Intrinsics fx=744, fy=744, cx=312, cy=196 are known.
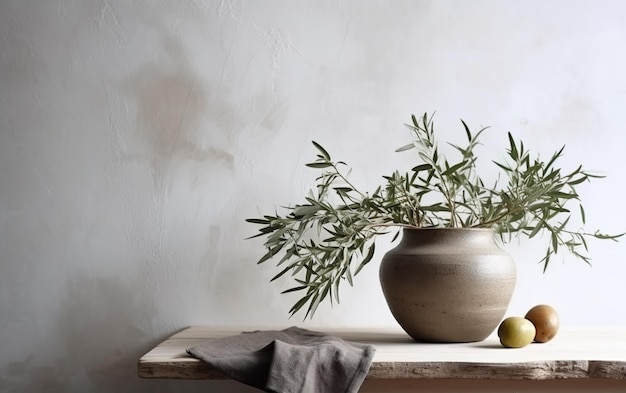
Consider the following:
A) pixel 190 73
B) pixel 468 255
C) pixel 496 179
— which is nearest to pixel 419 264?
pixel 468 255

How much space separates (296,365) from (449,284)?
1.17 ft

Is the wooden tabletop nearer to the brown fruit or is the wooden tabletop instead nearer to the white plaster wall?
the brown fruit

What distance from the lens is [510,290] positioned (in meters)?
1.49

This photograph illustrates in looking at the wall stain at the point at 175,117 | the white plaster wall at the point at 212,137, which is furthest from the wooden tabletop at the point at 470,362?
the wall stain at the point at 175,117

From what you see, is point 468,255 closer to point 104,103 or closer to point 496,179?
point 496,179

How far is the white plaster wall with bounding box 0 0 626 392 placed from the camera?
70.1 inches

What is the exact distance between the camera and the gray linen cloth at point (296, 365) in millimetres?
1255

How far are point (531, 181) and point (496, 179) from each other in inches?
11.2

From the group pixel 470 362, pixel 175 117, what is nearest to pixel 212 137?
pixel 175 117

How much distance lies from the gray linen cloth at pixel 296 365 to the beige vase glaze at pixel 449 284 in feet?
0.54

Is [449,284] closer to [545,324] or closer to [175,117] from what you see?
[545,324]

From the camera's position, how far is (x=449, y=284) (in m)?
1.44

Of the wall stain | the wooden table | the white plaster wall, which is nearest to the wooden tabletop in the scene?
the wooden table

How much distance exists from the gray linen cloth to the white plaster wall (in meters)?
0.46
